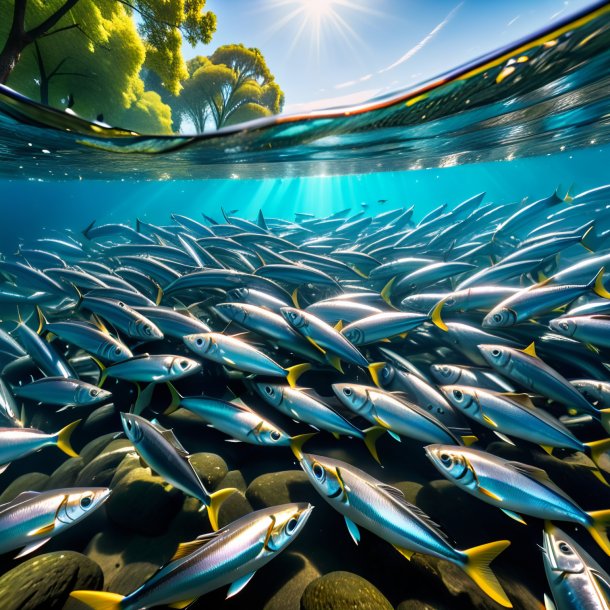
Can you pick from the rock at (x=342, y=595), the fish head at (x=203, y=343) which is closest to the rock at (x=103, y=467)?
the fish head at (x=203, y=343)

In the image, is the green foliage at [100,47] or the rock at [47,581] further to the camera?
the green foliage at [100,47]

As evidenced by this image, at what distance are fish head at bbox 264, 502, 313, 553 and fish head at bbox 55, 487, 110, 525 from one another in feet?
4.25

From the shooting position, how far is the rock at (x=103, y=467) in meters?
3.20

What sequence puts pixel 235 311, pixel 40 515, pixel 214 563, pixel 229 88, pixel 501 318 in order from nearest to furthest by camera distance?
pixel 214 563, pixel 40 515, pixel 501 318, pixel 235 311, pixel 229 88

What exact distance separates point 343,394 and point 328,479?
0.82 metres

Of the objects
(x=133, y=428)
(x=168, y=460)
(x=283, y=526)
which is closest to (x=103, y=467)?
(x=133, y=428)

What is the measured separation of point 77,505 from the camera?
2.04 m

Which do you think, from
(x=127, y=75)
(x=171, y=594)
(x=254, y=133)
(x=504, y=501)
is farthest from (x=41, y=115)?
(x=127, y=75)

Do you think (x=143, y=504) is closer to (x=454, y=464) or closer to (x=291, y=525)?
(x=291, y=525)

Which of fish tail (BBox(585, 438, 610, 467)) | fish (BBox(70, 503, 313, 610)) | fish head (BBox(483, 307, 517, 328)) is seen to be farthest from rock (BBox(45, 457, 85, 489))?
fish head (BBox(483, 307, 517, 328))

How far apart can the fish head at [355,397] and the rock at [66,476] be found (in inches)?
133

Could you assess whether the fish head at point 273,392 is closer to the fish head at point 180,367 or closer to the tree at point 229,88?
the fish head at point 180,367

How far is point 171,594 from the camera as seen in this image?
1.64 meters

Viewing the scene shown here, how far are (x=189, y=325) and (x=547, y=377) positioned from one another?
13.2 ft
